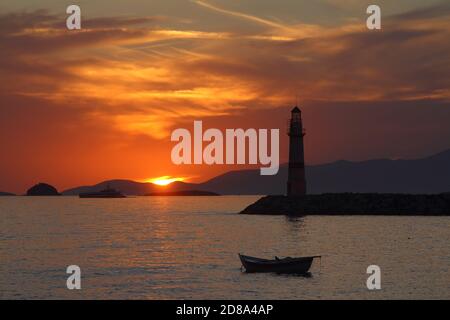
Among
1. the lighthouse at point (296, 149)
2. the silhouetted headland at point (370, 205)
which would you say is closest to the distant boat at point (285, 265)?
the lighthouse at point (296, 149)

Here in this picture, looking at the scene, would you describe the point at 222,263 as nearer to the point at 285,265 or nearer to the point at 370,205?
the point at 285,265

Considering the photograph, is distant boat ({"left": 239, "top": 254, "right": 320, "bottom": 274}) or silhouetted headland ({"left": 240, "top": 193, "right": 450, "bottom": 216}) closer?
distant boat ({"left": 239, "top": 254, "right": 320, "bottom": 274})

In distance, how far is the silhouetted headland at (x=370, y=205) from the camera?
108125 millimetres

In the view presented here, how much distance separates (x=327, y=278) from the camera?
4312cm

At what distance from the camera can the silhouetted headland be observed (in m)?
108

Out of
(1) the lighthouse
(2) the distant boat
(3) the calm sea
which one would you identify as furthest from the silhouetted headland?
(2) the distant boat

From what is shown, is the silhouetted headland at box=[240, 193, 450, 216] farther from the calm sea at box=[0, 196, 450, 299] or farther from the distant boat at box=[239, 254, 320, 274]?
the distant boat at box=[239, 254, 320, 274]

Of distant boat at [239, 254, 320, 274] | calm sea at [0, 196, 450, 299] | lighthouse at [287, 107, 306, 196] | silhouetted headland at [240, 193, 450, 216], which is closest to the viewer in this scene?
calm sea at [0, 196, 450, 299]

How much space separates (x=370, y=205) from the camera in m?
111

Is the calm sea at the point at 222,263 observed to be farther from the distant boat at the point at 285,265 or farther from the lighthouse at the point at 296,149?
the lighthouse at the point at 296,149

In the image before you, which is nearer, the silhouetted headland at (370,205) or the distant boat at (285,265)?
the distant boat at (285,265)
